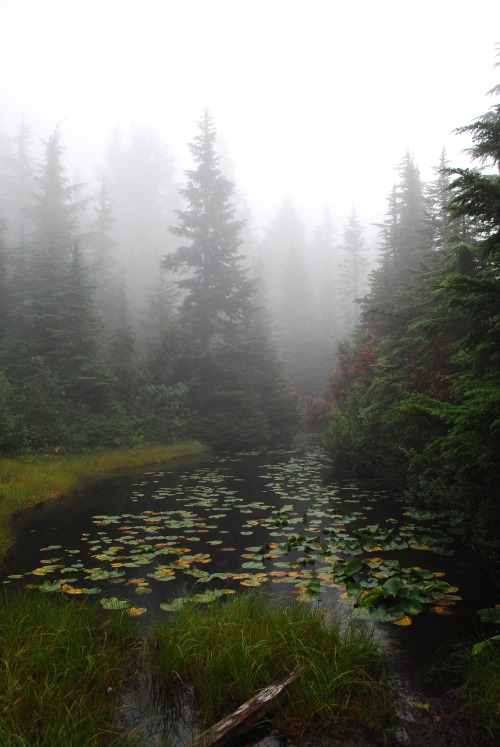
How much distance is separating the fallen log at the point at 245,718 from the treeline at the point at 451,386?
271 cm

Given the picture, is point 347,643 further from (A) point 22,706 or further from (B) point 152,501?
(B) point 152,501

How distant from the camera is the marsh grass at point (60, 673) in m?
2.44

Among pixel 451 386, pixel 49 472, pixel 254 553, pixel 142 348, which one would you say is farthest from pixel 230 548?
pixel 142 348

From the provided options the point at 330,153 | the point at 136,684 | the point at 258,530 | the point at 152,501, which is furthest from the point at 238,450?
the point at 330,153

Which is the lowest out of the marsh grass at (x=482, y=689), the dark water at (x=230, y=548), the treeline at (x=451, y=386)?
the dark water at (x=230, y=548)

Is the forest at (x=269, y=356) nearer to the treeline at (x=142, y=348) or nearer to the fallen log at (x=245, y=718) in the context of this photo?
the treeline at (x=142, y=348)

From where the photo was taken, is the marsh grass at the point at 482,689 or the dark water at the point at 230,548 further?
the dark water at the point at 230,548

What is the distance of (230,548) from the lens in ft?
21.5

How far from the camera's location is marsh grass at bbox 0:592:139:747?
7.99 feet

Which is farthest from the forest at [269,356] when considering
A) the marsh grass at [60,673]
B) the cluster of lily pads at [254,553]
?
the marsh grass at [60,673]

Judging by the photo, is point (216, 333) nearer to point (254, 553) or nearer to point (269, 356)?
point (269, 356)

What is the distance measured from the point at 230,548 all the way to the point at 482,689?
4.18 meters

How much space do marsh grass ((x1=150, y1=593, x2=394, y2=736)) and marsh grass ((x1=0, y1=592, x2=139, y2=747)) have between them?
1.38 ft

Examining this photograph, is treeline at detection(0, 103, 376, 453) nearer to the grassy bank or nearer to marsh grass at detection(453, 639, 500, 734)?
the grassy bank
